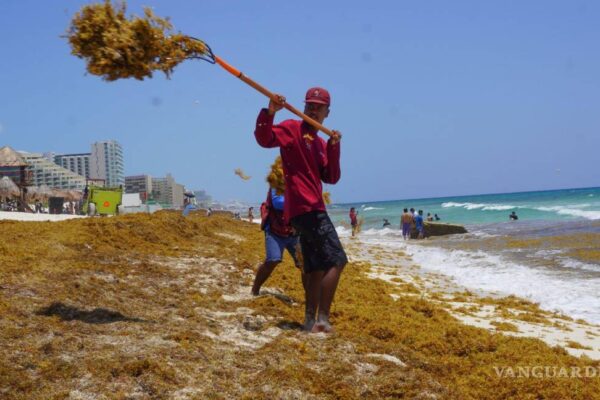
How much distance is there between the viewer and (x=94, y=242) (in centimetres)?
890

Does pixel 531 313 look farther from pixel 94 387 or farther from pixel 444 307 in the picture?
pixel 94 387

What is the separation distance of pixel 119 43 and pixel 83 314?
84.7 inches

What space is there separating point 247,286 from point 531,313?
145 inches

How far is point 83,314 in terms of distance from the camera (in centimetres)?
455

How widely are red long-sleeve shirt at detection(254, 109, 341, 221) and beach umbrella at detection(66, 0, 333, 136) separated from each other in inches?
8.6

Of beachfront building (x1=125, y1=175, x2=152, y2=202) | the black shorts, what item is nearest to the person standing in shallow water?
the black shorts

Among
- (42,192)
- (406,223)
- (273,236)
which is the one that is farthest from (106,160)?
(273,236)

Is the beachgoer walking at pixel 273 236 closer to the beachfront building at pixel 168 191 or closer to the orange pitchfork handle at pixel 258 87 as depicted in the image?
the orange pitchfork handle at pixel 258 87

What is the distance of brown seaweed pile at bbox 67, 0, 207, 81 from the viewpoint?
427cm

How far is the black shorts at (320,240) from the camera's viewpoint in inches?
179

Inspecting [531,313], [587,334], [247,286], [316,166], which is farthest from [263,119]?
[531,313]

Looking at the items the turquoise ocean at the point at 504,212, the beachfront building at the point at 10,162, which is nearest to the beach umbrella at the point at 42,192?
the beachfront building at the point at 10,162

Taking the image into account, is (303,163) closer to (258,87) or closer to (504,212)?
(258,87)

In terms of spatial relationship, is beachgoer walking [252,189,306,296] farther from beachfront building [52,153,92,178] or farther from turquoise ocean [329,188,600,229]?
beachfront building [52,153,92,178]
